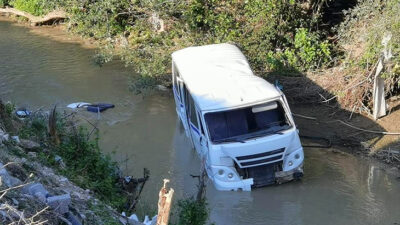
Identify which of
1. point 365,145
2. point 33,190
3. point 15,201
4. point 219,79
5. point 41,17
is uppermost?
point 15,201

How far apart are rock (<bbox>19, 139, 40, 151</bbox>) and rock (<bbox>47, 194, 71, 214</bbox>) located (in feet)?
12.7

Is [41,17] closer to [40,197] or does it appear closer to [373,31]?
[373,31]

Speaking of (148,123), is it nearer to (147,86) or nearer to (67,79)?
(147,86)

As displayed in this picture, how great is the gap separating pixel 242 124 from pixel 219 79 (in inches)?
49.7

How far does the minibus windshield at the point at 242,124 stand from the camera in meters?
10.9

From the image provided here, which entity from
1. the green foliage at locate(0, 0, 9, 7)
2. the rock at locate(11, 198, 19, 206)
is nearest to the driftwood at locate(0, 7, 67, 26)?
the green foliage at locate(0, 0, 9, 7)

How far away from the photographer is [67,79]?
61.4 feet

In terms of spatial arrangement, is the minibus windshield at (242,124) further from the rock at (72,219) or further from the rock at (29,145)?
the rock at (72,219)

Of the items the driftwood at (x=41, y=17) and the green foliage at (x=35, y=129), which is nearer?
the green foliage at (x=35, y=129)

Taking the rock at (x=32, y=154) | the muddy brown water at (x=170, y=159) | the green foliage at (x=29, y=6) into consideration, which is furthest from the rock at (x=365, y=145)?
the green foliage at (x=29, y=6)

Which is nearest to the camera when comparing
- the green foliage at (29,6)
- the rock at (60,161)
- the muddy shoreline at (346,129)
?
the rock at (60,161)

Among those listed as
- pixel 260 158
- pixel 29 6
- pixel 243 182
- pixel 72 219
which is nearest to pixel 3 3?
pixel 29 6

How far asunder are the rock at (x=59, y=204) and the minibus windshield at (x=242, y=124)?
5.45 m

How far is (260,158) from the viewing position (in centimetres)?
1054
